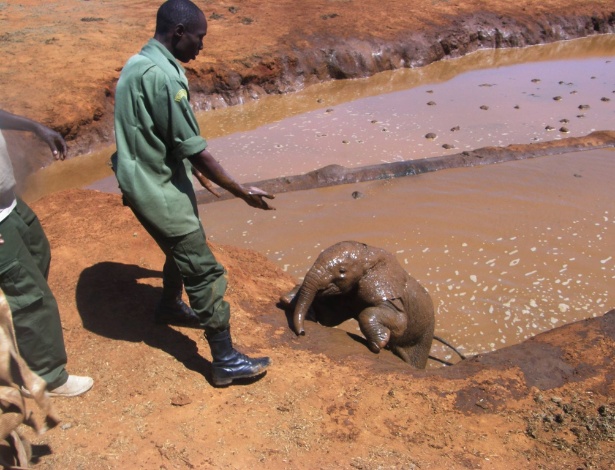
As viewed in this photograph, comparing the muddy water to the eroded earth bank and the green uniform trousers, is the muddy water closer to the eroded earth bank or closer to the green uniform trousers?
→ the eroded earth bank

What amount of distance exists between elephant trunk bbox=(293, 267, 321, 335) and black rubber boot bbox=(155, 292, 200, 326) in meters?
0.79

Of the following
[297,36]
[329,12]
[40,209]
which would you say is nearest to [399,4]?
[329,12]

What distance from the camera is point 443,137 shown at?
32.4 ft

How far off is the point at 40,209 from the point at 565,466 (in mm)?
4521

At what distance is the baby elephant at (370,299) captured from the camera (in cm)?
453

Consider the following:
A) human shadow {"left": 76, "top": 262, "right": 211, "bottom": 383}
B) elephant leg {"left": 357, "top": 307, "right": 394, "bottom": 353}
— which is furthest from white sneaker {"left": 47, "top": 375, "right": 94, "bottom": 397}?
elephant leg {"left": 357, "top": 307, "right": 394, "bottom": 353}

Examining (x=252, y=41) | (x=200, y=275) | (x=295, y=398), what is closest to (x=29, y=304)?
(x=200, y=275)

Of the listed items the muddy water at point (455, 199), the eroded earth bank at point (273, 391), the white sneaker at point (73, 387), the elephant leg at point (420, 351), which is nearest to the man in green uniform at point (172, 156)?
the eroded earth bank at point (273, 391)

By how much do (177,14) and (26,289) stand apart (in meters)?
1.44

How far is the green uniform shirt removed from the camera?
2.76m

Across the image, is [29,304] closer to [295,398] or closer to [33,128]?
[33,128]

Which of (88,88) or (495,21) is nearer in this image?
(88,88)

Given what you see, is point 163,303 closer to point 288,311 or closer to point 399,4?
point 288,311

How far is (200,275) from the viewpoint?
3.06 m
